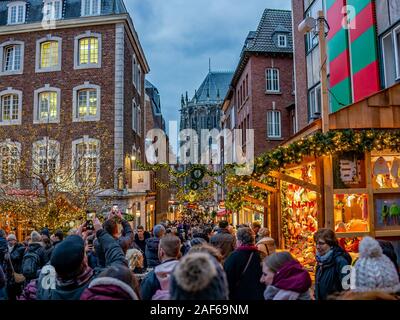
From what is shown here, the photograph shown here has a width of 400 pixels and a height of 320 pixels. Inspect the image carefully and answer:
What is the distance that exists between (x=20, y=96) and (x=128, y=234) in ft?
62.4

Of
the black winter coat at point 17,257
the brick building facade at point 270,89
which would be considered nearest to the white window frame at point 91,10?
the brick building facade at point 270,89

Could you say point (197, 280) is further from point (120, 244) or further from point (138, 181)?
point (138, 181)

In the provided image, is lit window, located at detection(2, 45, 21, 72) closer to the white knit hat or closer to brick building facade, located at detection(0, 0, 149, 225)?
brick building facade, located at detection(0, 0, 149, 225)

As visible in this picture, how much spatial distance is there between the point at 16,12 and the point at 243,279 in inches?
981

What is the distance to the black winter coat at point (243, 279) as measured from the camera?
460 cm

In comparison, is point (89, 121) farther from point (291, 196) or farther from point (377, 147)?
point (377, 147)

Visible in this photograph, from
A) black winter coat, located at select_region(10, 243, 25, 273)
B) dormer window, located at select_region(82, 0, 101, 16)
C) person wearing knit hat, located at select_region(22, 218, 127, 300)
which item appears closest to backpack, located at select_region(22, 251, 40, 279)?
black winter coat, located at select_region(10, 243, 25, 273)

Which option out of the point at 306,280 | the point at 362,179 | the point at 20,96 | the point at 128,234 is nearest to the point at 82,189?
the point at 20,96

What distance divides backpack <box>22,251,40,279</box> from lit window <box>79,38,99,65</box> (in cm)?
1713

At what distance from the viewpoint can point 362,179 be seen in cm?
844

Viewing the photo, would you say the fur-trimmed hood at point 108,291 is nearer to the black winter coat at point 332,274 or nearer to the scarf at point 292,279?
the scarf at point 292,279

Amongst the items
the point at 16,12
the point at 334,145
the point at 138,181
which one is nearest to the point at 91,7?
the point at 16,12

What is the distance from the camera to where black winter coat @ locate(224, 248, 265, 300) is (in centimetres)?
460

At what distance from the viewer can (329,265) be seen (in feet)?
Result: 15.2
